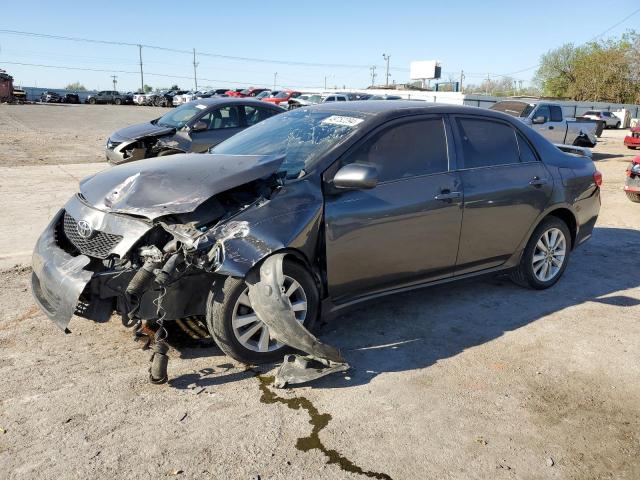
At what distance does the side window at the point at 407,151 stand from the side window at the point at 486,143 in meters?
0.26

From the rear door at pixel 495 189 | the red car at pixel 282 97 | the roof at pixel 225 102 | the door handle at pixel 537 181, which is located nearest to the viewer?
the rear door at pixel 495 189

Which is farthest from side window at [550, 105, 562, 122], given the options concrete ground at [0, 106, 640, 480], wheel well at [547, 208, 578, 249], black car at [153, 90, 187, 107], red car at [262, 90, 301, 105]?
black car at [153, 90, 187, 107]

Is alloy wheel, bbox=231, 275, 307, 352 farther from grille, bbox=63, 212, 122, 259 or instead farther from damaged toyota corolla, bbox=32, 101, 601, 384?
grille, bbox=63, 212, 122, 259

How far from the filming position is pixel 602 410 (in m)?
3.42

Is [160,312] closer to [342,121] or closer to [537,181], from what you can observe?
[342,121]

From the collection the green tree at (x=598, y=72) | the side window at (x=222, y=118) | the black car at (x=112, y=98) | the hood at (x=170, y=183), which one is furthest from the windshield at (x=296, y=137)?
the green tree at (x=598, y=72)

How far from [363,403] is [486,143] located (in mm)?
2661

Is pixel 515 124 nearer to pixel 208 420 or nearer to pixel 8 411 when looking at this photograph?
pixel 208 420

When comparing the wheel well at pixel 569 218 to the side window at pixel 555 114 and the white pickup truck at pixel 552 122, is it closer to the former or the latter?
the white pickup truck at pixel 552 122

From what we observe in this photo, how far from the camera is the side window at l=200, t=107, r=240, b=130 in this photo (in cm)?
1088

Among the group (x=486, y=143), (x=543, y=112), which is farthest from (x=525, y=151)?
(x=543, y=112)

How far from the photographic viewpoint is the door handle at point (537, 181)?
199 inches

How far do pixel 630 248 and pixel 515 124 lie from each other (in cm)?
315

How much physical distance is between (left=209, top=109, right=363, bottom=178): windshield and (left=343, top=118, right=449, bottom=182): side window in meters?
0.21
